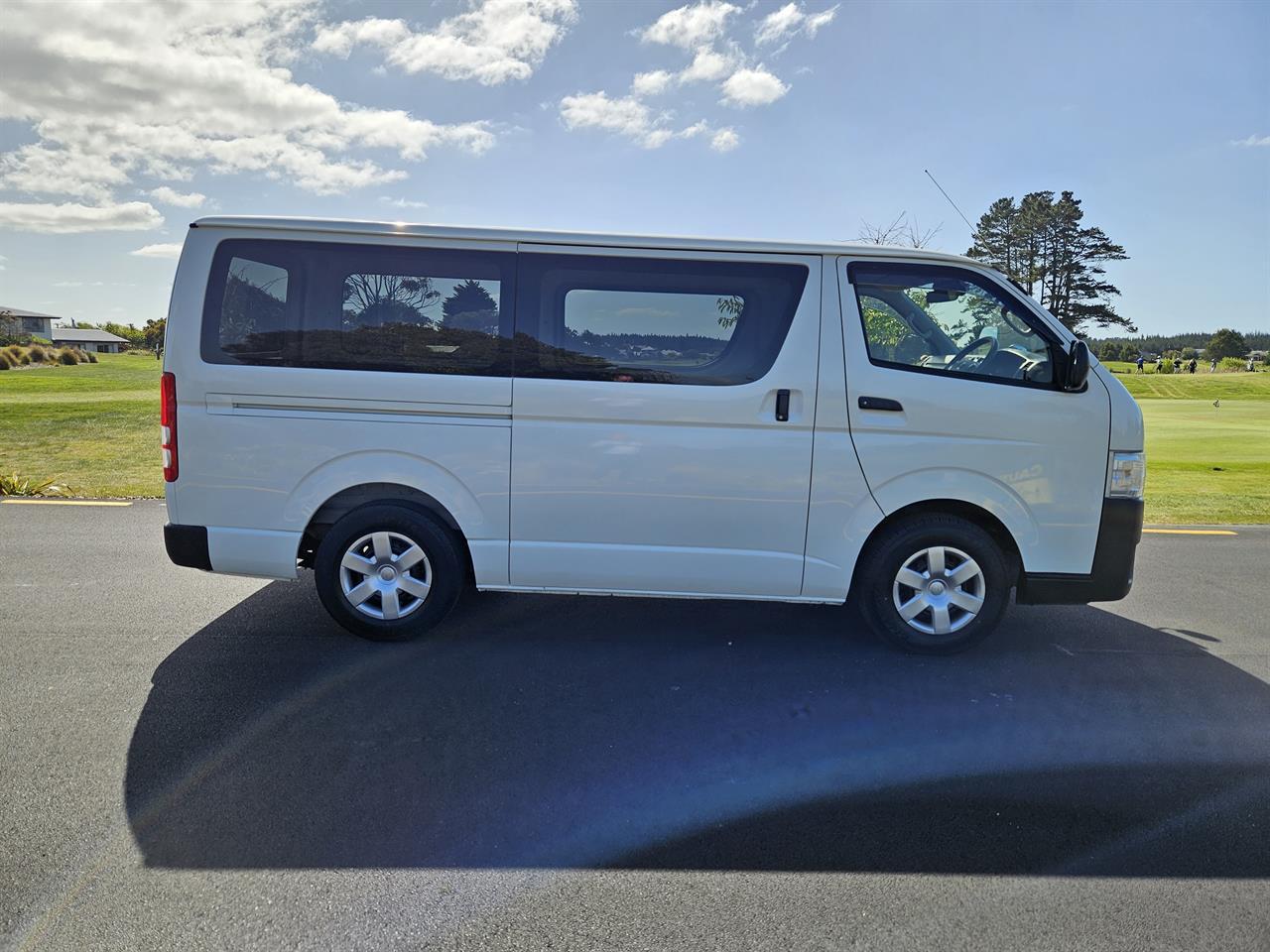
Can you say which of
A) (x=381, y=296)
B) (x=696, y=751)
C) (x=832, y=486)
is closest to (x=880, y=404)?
(x=832, y=486)

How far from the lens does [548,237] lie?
4.70 m

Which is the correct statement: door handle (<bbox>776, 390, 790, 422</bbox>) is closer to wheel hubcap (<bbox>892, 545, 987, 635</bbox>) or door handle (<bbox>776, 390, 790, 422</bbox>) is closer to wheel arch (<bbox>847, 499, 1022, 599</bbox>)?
wheel arch (<bbox>847, 499, 1022, 599</bbox>)

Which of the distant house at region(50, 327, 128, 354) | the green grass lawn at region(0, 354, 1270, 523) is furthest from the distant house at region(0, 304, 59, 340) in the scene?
the green grass lawn at region(0, 354, 1270, 523)

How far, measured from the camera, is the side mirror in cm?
455

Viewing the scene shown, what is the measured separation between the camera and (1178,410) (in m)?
32.2

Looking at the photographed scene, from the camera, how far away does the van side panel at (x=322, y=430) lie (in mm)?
4680

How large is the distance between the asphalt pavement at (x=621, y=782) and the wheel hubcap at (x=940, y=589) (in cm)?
22

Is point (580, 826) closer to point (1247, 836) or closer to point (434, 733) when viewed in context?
point (434, 733)

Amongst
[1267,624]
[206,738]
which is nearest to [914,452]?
[1267,624]

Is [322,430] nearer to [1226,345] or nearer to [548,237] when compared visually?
[548,237]

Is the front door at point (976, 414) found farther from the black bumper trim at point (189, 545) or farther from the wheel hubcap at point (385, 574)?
the black bumper trim at point (189, 545)

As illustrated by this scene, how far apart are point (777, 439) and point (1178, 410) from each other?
33451 mm

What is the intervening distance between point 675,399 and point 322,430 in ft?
6.08

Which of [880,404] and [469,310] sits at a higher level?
[469,310]
